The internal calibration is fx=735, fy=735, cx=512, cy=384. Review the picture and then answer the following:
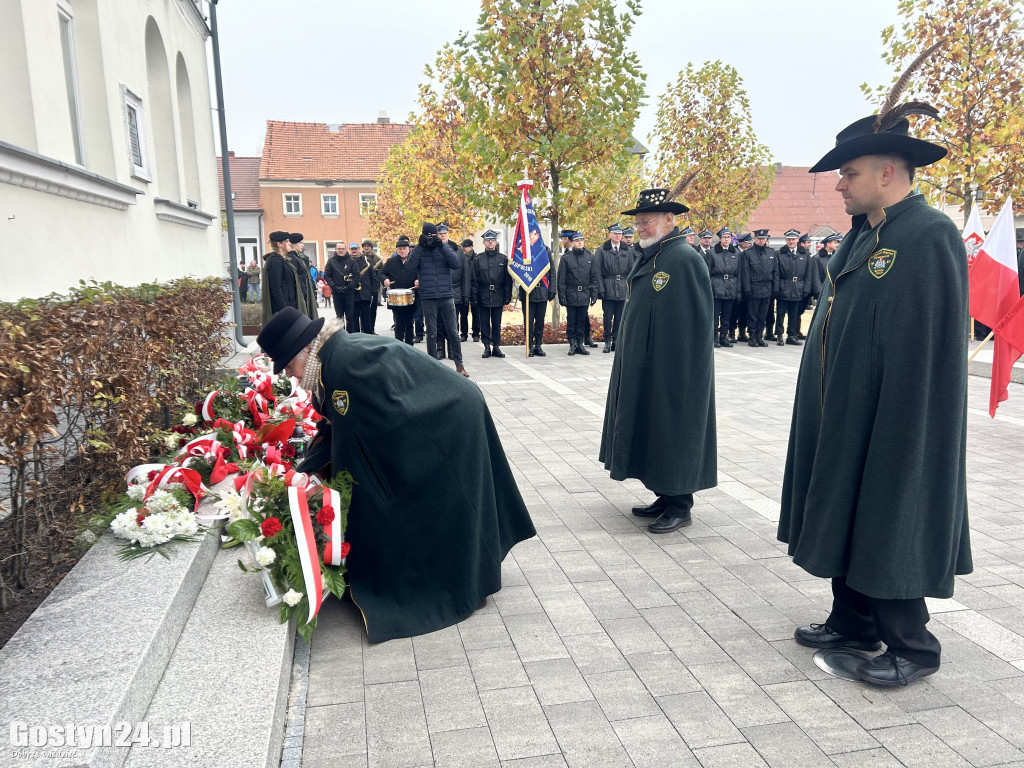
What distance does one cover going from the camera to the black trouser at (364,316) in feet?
48.0

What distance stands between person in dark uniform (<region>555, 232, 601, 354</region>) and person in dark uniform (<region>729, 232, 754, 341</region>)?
129 inches

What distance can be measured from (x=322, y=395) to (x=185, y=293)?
3.22m

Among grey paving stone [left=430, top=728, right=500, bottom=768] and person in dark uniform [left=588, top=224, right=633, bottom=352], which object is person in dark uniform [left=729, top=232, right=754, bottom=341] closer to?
person in dark uniform [left=588, top=224, right=633, bottom=352]

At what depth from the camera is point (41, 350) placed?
111 inches

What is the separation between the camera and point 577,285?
13.3 metres

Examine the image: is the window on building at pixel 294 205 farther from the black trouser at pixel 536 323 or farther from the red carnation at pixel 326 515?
the red carnation at pixel 326 515

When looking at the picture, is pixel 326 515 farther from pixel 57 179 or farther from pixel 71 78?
pixel 71 78

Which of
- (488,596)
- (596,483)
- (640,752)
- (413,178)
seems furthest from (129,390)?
(413,178)

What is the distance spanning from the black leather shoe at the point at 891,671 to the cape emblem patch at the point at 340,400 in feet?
8.02

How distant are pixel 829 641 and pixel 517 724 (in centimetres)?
151

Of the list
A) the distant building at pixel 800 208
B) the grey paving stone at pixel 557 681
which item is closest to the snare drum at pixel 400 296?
the grey paving stone at pixel 557 681

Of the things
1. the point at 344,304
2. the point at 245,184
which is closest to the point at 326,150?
the point at 245,184

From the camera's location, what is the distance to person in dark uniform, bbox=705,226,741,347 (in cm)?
1430

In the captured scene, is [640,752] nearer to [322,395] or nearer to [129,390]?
[322,395]
